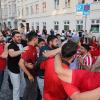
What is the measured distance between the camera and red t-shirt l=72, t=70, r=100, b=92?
7.74ft

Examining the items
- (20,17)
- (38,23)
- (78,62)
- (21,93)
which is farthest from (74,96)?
(20,17)

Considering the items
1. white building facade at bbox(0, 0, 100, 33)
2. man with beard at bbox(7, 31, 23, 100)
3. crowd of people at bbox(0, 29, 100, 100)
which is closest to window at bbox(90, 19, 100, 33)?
white building facade at bbox(0, 0, 100, 33)

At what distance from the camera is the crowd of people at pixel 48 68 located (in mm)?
2359

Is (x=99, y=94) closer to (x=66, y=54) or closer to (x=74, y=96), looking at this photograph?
(x=74, y=96)

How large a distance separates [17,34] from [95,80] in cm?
373

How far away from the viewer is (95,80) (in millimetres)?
2383

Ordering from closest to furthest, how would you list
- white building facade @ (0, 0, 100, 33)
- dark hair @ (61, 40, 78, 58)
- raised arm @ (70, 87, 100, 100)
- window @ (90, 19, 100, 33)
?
raised arm @ (70, 87, 100, 100) < dark hair @ (61, 40, 78, 58) < window @ (90, 19, 100, 33) < white building facade @ (0, 0, 100, 33)

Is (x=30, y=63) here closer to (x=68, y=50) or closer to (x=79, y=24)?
(x=68, y=50)

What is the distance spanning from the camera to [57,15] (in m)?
34.9

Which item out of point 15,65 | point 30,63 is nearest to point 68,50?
point 30,63

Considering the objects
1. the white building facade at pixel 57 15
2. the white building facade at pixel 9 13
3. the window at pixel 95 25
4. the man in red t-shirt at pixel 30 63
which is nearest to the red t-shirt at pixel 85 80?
the man in red t-shirt at pixel 30 63

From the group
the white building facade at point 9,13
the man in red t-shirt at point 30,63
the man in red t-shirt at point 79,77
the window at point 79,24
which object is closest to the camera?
the man in red t-shirt at point 79,77

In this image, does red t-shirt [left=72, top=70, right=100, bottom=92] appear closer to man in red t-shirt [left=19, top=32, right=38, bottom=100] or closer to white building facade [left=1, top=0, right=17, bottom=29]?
man in red t-shirt [left=19, top=32, right=38, bottom=100]

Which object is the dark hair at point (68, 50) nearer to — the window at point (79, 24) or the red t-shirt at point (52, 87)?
the red t-shirt at point (52, 87)
